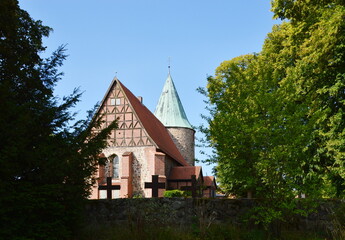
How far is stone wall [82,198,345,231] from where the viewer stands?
10.2 metres

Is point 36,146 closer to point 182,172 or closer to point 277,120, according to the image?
point 277,120

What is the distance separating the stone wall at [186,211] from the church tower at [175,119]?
24.7m

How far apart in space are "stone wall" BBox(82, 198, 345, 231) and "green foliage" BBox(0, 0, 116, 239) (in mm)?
1859

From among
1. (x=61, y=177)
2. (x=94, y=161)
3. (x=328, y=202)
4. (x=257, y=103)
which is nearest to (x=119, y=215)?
(x=94, y=161)

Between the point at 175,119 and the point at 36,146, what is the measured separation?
94.8 feet

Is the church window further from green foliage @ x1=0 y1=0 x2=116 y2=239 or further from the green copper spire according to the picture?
green foliage @ x1=0 y1=0 x2=116 y2=239

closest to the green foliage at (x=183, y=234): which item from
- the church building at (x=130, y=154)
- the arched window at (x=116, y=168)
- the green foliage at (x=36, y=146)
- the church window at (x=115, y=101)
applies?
the green foliage at (x=36, y=146)

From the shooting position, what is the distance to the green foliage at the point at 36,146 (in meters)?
7.03

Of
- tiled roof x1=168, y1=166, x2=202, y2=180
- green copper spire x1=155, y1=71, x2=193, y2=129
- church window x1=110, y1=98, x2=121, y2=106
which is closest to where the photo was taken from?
church window x1=110, y1=98, x2=121, y2=106

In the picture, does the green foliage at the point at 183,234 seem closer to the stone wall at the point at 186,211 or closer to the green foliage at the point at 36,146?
the stone wall at the point at 186,211

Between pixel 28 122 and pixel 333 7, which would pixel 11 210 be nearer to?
pixel 28 122

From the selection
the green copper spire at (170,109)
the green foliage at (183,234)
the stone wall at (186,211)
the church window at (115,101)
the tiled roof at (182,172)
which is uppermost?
the green copper spire at (170,109)

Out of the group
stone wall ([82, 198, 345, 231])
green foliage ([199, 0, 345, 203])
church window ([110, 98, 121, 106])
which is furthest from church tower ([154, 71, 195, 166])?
stone wall ([82, 198, 345, 231])

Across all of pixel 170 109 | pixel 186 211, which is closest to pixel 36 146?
pixel 186 211
